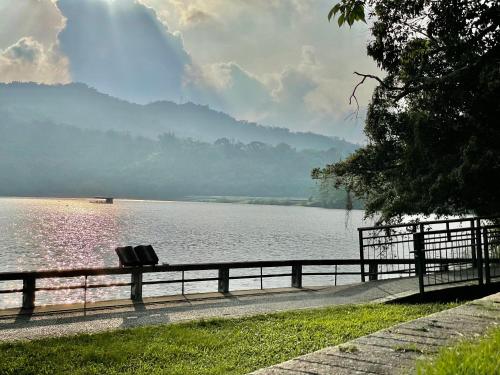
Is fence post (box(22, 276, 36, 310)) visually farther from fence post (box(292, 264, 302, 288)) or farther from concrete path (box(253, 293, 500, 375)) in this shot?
concrete path (box(253, 293, 500, 375))

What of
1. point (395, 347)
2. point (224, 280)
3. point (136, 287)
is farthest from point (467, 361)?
point (224, 280)

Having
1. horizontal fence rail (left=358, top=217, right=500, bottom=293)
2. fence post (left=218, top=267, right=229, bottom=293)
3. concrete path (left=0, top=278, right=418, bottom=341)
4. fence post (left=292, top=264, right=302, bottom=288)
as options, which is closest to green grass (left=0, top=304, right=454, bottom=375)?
concrete path (left=0, top=278, right=418, bottom=341)

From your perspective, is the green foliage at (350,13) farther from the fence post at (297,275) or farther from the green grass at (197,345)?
the fence post at (297,275)

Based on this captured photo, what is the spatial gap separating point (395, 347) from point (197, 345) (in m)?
3.76

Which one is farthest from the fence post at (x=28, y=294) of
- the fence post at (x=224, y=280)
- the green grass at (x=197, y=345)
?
the fence post at (x=224, y=280)

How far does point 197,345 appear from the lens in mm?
7047

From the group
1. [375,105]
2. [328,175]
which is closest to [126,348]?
[375,105]

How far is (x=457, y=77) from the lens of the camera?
15.2 metres

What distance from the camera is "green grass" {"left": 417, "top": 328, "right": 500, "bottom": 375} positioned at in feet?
10.2

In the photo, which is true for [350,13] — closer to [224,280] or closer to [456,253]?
[224,280]

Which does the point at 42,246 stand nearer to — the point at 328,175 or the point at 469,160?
the point at 328,175

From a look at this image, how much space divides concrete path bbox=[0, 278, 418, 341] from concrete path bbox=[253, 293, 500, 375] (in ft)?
18.2

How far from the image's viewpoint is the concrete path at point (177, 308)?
9.10 meters

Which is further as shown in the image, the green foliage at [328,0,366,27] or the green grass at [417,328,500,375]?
the green foliage at [328,0,366,27]
